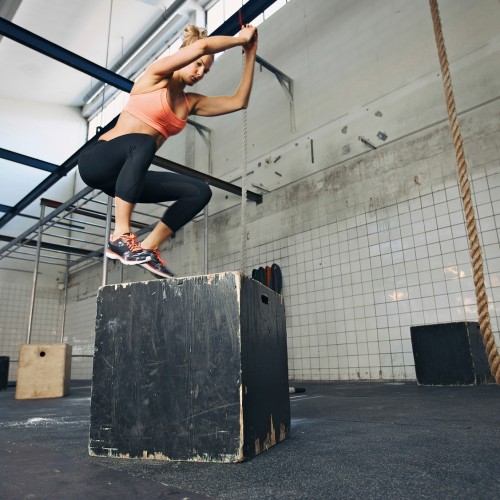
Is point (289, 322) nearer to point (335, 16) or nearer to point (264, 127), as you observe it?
point (264, 127)

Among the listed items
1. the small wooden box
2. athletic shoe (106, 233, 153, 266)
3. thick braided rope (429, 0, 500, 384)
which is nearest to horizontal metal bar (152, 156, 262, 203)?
the small wooden box

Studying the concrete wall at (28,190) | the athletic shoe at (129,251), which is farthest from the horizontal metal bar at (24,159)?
the athletic shoe at (129,251)

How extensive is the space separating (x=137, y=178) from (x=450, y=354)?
7.99ft

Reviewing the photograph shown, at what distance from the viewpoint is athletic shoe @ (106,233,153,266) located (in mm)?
1172

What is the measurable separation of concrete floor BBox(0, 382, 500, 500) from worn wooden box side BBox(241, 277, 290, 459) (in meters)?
0.04

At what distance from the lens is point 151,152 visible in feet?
→ 3.97

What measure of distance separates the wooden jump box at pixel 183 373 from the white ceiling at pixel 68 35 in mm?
5804

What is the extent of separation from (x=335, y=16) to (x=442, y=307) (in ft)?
10.7

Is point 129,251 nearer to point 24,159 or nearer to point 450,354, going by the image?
point 450,354

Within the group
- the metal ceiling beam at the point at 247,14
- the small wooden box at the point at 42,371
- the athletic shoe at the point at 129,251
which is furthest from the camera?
the metal ceiling beam at the point at 247,14

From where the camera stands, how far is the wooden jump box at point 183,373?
0.83 metres

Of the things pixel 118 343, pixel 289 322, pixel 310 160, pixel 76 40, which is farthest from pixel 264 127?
pixel 118 343

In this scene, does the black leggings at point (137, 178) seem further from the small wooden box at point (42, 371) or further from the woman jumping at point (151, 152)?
the small wooden box at point (42, 371)

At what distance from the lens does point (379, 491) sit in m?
0.59
